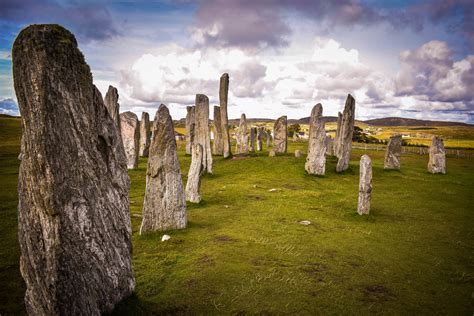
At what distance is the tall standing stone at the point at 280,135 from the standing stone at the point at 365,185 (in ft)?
66.7

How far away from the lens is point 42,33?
4.73 m

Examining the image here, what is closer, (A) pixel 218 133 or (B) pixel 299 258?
(B) pixel 299 258

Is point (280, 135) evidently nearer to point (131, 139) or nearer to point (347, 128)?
point (347, 128)

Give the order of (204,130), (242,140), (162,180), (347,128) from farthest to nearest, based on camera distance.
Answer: (242,140)
(347,128)
(204,130)
(162,180)

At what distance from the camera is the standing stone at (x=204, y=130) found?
2338 cm

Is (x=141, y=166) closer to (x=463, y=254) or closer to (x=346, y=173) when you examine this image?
(x=346, y=173)

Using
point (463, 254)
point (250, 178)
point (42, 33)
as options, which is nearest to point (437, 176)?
point (250, 178)

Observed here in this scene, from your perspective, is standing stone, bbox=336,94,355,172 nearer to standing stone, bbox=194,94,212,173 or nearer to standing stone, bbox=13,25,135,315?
standing stone, bbox=194,94,212,173

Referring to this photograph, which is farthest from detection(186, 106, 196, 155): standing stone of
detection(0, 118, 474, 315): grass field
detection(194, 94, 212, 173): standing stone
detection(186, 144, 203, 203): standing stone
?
detection(186, 144, 203, 203): standing stone

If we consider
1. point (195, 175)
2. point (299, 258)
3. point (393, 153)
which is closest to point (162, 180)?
point (195, 175)

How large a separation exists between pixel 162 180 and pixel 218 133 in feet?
71.4

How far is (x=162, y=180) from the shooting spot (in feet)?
34.2

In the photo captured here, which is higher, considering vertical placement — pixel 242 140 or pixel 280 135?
pixel 280 135

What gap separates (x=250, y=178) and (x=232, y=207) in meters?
8.28
